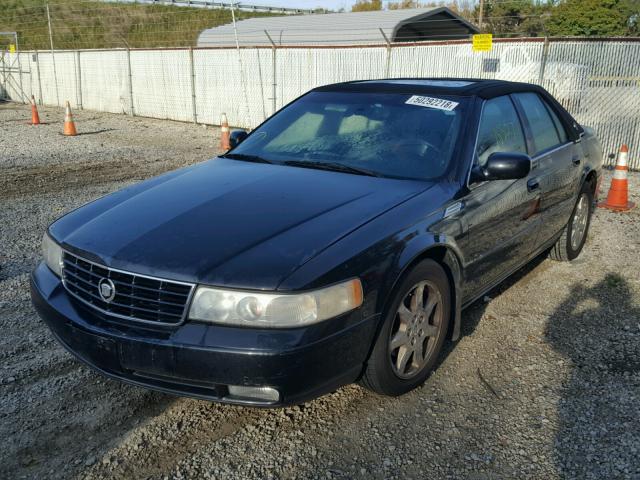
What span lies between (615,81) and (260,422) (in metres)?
9.56

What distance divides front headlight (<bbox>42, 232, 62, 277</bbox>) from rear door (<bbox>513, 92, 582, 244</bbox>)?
3.11 m

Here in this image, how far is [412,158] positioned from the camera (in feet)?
11.9

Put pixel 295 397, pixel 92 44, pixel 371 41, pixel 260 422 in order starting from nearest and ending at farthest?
pixel 295 397, pixel 260 422, pixel 371 41, pixel 92 44

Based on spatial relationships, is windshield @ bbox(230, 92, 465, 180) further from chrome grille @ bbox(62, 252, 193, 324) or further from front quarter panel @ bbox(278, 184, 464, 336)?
chrome grille @ bbox(62, 252, 193, 324)

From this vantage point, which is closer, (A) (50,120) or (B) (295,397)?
(B) (295,397)

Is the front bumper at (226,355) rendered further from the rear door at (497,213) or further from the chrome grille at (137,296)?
the rear door at (497,213)

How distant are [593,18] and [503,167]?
149 feet

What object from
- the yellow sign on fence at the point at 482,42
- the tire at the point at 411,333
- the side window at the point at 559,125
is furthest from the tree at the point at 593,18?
the tire at the point at 411,333

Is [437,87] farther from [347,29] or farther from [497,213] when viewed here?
[347,29]

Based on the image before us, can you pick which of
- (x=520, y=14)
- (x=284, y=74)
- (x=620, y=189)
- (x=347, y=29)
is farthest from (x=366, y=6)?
(x=620, y=189)

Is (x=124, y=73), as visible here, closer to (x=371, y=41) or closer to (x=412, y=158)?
(x=371, y=41)

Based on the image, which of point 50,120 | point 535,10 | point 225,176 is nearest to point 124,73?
point 50,120

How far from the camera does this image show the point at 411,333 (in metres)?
3.14

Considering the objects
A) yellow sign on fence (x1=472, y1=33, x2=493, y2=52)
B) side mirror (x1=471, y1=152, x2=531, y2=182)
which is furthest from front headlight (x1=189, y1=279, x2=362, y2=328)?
yellow sign on fence (x1=472, y1=33, x2=493, y2=52)
